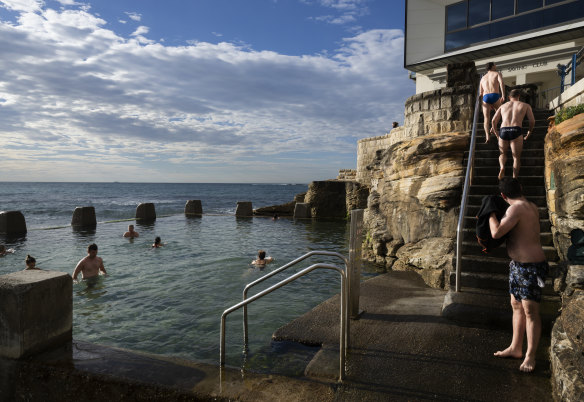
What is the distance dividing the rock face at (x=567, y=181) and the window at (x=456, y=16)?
829 inches

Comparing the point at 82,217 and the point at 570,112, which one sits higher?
the point at 570,112

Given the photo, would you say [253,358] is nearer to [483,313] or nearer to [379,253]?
[483,313]

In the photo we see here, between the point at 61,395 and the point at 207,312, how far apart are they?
11.5 ft

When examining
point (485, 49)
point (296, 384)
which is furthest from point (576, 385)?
point (485, 49)

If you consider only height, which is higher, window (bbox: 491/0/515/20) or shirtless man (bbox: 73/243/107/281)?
window (bbox: 491/0/515/20)

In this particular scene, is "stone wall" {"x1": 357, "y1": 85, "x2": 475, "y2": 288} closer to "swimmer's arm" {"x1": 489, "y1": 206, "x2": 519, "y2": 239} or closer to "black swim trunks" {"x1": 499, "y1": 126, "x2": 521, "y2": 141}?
"black swim trunks" {"x1": 499, "y1": 126, "x2": 521, "y2": 141}

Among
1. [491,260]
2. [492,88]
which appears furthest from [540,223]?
[492,88]

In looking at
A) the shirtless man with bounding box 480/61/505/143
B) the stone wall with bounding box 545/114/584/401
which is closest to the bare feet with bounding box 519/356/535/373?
the stone wall with bounding box 545/114/584/401

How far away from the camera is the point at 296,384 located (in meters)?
3.36

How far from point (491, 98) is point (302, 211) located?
19.5 metres

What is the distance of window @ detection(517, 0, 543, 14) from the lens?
64.5 ft

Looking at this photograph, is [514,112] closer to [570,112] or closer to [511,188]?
[570,112]

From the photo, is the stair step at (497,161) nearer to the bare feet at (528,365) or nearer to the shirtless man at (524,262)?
the shirtless man at (524,262)

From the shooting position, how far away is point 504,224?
3.43 metres
